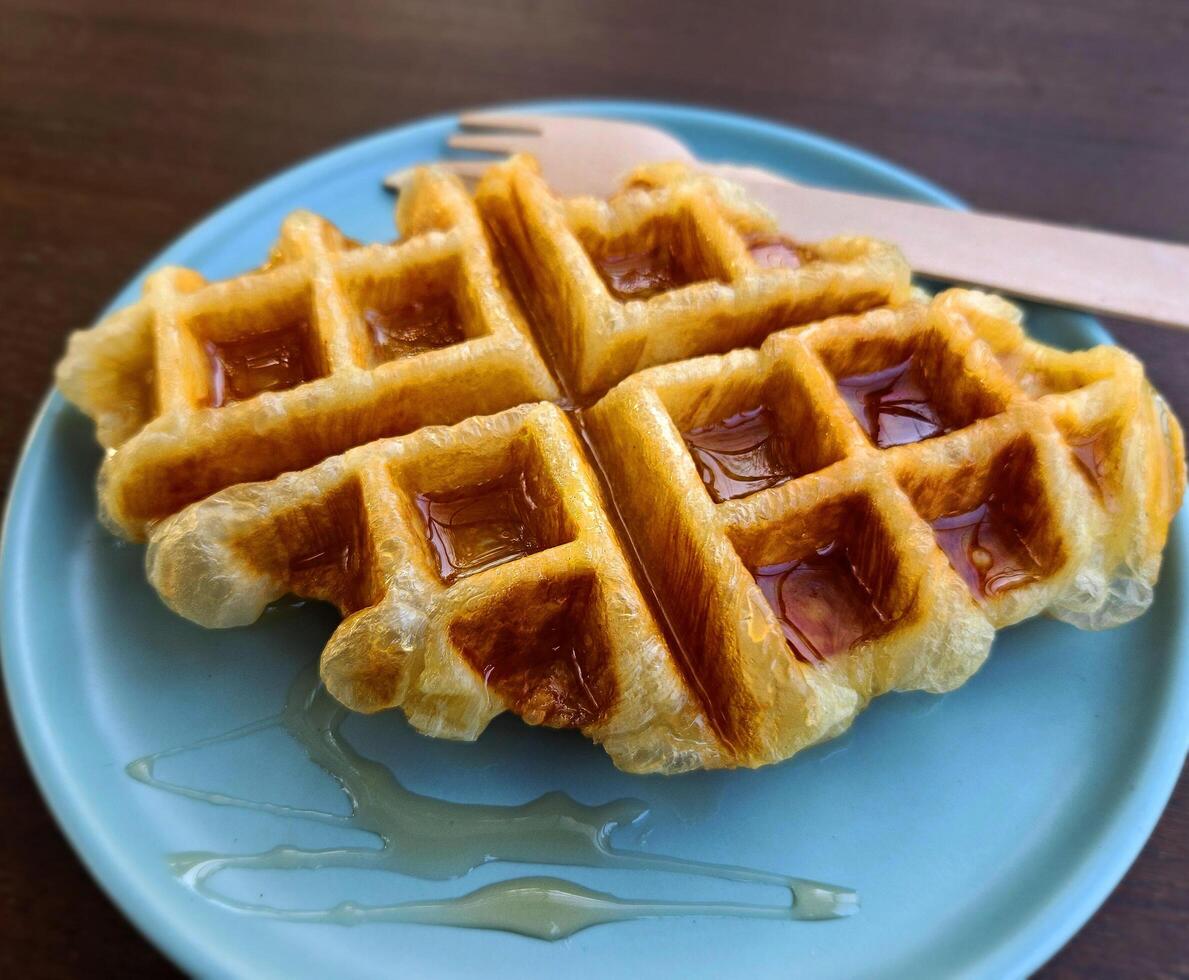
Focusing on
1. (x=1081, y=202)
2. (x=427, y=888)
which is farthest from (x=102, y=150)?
(x=1081, y=202)

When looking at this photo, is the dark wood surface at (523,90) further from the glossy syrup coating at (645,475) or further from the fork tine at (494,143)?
the glossy syrup coating at (645,475)

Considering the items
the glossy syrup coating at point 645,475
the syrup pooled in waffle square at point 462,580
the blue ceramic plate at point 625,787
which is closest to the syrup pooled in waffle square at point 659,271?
the glossy syrup coating at point 645,475

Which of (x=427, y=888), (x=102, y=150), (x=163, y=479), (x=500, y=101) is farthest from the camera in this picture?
(x=500, y=101)

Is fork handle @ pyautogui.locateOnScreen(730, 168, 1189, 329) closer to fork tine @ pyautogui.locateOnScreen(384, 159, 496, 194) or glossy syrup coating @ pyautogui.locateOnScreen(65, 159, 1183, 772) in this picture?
glossy syrup coating @ pyautogui.locateOnScreen(65, 159, 1183, 772)

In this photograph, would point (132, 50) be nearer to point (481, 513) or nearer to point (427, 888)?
point (481, 513)

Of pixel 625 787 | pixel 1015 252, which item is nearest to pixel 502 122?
pixel 1015 252

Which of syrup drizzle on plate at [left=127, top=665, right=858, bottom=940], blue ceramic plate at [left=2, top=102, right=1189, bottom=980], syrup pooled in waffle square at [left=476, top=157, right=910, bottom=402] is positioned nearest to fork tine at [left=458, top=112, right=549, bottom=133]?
syrup pooled in waffle square at [left=476, top=157, right=910, bottom=402]

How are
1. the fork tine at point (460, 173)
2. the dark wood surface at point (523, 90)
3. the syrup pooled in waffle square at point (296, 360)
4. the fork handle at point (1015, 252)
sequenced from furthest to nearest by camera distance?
1. the dark wood surface at point (523, 90)
2. the fork tine at point (460, 173)
3. the fork handle at point (1015, 252)
4. the syrup pooled in waffle square at point (296, 360)
